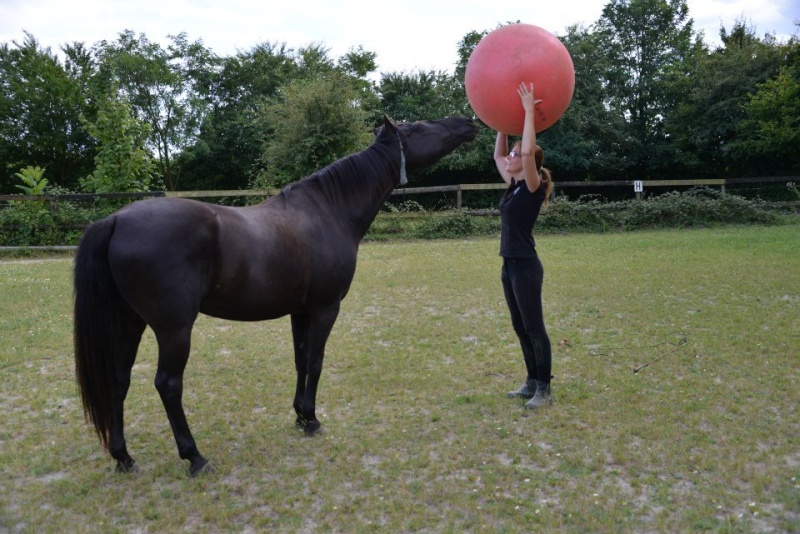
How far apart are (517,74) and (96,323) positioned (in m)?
3.14

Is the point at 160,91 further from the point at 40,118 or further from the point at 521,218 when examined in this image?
the point at 521,218

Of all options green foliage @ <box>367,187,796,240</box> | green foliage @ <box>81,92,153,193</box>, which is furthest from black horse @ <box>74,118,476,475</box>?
green foliage @ <box>81,92,153,193</box>

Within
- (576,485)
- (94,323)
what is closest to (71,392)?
(94,323)

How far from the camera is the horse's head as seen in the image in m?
4.52

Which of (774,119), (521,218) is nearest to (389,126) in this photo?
(521,218)

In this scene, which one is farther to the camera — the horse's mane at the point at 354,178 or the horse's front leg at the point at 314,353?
the horse's mane at the point at 354,178

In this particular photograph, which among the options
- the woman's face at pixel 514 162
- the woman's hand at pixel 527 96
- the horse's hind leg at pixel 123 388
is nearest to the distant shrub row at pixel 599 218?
the woman's face at pixel 514 162

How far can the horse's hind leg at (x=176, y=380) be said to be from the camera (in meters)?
3.39

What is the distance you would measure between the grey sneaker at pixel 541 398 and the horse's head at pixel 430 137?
194 cm

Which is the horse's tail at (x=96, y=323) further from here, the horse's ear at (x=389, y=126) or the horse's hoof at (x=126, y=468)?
the horse's ear at (x=389, y=126)

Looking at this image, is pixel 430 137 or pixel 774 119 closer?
pixel 430 137

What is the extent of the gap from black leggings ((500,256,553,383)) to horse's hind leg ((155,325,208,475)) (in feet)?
7.76

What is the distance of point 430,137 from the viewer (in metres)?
4.58

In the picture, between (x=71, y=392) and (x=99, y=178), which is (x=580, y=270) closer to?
(x=71, y=392)
